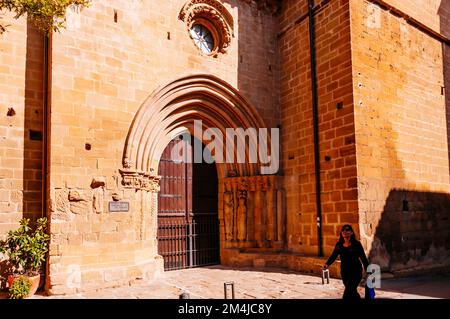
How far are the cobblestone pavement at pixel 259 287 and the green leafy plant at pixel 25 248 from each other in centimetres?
50

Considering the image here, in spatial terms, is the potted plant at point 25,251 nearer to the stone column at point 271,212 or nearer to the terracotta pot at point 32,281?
the terracotta pot at point 32,281

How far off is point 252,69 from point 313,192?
3.20 meters

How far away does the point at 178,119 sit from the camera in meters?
8.05

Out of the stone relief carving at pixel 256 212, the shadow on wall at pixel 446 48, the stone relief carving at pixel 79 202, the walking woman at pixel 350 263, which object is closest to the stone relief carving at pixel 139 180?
the stone relief carving at pixel 79 202

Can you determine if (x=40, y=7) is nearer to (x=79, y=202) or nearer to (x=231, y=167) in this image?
(x=79, y=202)

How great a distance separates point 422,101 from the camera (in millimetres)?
8820

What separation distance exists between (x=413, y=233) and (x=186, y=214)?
4844mm

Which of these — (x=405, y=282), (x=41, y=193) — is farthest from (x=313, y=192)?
(x=41, y=193)

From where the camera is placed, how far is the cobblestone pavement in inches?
227

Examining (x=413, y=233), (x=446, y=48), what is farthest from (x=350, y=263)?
(x=446, y=48)

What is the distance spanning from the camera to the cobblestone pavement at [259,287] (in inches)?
227

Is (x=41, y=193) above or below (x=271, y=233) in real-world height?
above

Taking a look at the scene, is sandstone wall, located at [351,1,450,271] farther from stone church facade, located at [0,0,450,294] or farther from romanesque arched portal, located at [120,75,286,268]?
romanesque arched portal, located at [120,75,286,268]
